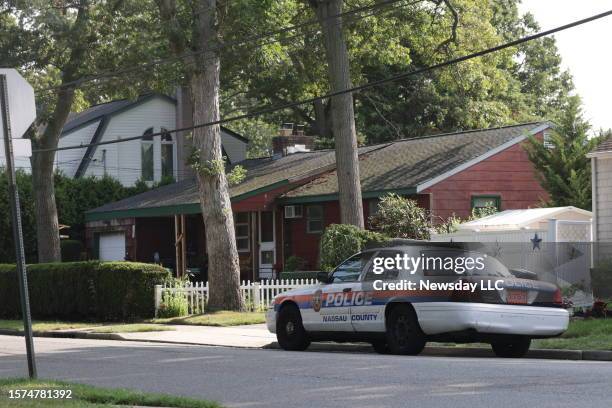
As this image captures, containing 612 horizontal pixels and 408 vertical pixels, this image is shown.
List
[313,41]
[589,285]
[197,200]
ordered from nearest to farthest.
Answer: [589,285], [313,41], [197,200]

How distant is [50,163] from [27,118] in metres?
25.1

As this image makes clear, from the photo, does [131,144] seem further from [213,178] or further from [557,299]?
[557,299]

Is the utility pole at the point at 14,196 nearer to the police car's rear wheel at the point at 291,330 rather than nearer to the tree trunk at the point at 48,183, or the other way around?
the police car's rear wheel at the point at 291,330

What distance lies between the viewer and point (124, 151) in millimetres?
46938

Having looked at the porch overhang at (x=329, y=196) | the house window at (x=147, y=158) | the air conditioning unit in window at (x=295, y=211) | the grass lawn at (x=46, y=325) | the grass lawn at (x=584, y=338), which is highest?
the house window at (x=147, y=158)

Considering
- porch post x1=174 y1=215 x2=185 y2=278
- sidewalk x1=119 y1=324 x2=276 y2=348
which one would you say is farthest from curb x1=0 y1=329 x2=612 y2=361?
porch post x1=174 y1=215 x2=185 y2=278

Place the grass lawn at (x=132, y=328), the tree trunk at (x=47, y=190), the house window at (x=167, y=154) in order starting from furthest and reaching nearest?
the house window at (x=167, y=154)
the tree trunk at (x=47, y=190)
the grass lawn at (x=132, y=328)

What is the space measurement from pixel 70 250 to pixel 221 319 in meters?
19.3

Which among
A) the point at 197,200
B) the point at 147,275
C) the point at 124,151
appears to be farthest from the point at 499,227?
the point at 124,151

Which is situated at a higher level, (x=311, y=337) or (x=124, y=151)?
(x=124, y=151)

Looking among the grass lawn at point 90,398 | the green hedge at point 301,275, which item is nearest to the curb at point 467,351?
the grass lawn at point 90,398

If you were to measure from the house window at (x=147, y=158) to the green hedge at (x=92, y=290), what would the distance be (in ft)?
57.2

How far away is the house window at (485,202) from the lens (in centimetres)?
3253

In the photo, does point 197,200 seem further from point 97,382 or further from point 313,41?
point 97,382
